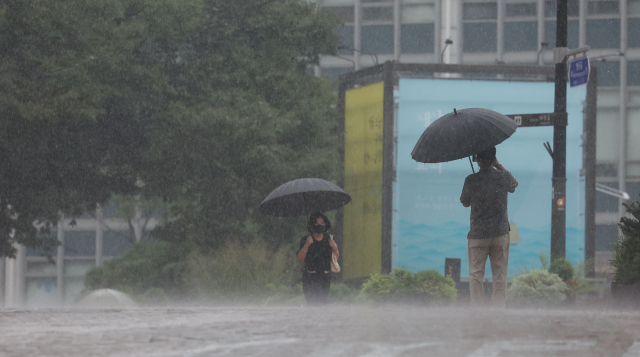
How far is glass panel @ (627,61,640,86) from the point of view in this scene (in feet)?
168

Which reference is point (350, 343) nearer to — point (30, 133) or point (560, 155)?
point (560, 155)

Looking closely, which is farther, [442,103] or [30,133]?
[442,103]

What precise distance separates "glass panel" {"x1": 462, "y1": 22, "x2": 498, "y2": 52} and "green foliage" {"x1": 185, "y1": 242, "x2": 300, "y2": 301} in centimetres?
3483

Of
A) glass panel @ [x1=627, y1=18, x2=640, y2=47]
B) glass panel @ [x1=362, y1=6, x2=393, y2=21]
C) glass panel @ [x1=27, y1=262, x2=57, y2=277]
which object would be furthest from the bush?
glass panel @ [x1=27, y1=262, x2=57, y2=277]

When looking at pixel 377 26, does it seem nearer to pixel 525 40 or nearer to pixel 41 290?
pixel 525 40

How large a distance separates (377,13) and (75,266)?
22.3m

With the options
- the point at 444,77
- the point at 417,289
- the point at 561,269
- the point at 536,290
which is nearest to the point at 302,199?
the point at 417,289

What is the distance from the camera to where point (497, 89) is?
20.6m

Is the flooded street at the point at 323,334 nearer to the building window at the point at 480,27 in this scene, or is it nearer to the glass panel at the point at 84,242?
the building window at the point at 480,27

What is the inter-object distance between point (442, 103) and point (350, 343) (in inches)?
596

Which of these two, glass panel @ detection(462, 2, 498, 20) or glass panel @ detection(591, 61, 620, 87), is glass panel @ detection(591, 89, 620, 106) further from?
glass panel @ detection(462, 2, 498, 20)

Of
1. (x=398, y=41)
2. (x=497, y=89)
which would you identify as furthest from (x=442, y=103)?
(x=398, y=41)

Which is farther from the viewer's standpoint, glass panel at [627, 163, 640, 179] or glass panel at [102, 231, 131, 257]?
glass panel at [102, 231, 131, 257]

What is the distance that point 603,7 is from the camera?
5119cm
